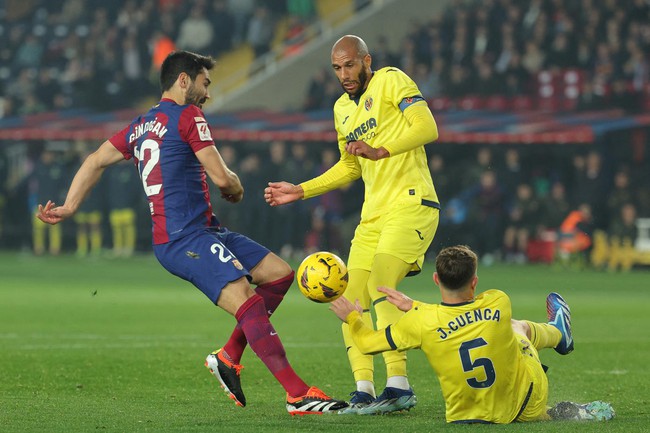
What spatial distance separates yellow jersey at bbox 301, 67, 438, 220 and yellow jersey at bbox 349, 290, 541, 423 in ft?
4.45

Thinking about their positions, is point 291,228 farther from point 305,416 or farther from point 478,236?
point 305,416

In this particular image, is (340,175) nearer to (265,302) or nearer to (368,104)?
(368,104)

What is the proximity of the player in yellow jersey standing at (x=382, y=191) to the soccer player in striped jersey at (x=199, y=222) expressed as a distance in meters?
0.45

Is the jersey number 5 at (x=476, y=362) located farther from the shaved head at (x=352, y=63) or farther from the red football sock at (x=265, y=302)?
the shaved head at (x=352, y=63)

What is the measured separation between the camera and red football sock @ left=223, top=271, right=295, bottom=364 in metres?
7.94

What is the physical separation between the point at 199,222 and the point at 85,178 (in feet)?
2.73

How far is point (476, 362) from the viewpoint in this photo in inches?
273

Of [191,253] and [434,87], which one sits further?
[434,87]

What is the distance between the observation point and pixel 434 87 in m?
26.7

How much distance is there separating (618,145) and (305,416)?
18.5m

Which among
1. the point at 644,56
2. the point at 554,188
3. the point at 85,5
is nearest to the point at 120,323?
the point at 554,188

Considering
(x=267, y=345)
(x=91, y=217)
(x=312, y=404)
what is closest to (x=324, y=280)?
(x=267, y=345)

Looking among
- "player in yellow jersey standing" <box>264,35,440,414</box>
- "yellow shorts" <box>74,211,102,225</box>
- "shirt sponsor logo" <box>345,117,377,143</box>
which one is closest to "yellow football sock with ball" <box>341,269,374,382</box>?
"player in yellow jersey standing" <box>264,35,440,414</box>

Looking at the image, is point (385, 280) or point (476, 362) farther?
point (385, 280)
